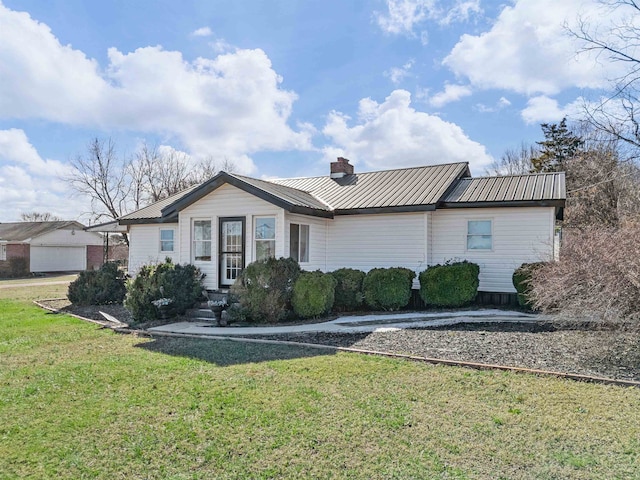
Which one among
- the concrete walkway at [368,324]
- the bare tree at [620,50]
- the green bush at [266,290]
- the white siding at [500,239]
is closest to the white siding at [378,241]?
the white siding at [500,239]

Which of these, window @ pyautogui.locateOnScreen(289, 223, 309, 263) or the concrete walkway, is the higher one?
window @ pyautogui.locateOnScreen(289, 223, 309, 263)

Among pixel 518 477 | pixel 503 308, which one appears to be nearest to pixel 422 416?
pixel 518 477

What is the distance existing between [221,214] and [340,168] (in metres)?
6.32

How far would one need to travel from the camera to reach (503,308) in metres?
11.9

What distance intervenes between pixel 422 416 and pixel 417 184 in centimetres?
1090

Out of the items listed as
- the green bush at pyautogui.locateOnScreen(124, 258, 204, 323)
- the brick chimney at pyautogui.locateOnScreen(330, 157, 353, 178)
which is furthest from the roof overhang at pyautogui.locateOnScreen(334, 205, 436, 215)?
the green bush at pyautogui.locateOnScreen(124, 258, 204, 323)

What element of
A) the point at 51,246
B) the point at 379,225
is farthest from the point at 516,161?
the point at 51,246

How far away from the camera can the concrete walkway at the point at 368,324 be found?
9.43 m

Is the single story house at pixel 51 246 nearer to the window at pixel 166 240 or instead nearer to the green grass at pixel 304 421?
the window at pixel 166 240

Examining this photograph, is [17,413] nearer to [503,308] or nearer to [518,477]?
[518,477]

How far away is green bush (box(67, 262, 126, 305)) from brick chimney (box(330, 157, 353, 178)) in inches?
352

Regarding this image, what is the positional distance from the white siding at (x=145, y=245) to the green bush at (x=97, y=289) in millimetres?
1325

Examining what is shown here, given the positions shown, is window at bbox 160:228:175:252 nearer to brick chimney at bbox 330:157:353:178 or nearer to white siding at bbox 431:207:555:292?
brick chimney at bbox 330:157:353:178

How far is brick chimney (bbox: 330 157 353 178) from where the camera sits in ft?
57.7
